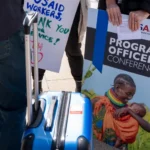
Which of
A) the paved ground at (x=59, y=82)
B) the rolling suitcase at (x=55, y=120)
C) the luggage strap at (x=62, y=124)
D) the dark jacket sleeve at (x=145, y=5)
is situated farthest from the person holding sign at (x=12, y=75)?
the paved ground at (x=59, y=82)

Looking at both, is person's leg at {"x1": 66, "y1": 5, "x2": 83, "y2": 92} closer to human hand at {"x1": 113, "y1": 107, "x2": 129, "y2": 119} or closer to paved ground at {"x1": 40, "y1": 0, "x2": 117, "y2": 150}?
paved ground at {"x1": 40, "y1": 0, "x2": 117, "y2": 150}

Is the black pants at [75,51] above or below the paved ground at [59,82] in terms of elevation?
above

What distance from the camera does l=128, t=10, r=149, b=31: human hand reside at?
75.5 inches

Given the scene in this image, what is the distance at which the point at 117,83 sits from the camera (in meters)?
2.16

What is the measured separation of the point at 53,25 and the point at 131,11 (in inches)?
23.5

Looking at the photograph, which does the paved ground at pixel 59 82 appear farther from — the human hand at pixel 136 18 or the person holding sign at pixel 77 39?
the human hand at pixel 136 18

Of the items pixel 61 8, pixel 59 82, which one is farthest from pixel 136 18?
pixel 59 82

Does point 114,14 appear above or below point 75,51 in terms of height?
above

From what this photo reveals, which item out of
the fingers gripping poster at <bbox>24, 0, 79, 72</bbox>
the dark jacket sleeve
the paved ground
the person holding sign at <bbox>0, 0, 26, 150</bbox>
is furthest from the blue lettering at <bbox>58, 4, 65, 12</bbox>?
the paved ground

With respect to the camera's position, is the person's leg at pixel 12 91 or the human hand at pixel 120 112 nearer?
the person's leg at pixel 12 91

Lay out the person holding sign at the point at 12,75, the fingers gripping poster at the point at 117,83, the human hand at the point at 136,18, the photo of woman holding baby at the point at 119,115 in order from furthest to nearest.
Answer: the photo of woman holding baby at the point at 119,115 < the fingers gripping poster at the point at 117,83 < the human hand at the point at 136,18 < the person holding sign at the point at 12,75

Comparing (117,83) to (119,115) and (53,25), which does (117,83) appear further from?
(53,25)

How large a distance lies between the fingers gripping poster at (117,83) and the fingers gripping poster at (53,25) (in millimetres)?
252

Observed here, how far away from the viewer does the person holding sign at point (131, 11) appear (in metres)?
1.93
